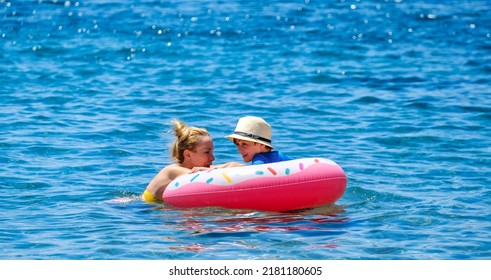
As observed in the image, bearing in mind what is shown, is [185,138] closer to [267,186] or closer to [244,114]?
[267,186]

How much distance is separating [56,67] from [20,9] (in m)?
5.90

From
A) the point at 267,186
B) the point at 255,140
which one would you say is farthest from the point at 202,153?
the point at 267,186

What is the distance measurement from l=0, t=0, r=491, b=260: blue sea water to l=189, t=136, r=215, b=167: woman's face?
0.54 m

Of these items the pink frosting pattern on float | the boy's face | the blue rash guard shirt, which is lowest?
the pink frosting pattern on float

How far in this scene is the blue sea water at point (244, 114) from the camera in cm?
824

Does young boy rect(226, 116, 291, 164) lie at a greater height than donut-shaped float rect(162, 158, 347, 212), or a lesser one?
greater

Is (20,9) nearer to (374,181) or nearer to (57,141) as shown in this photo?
(57,141)

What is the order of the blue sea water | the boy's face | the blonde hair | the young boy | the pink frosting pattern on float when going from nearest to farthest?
the blue sea water
the pink frosting pattern on float
the young boy
the boy's face
the blonde hair

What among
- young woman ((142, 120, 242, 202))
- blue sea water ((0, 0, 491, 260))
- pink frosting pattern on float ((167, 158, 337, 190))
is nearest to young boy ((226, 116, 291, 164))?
young woman ((142, 120, 242, 202))

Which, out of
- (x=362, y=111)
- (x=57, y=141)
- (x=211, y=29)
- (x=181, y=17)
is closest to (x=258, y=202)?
(x=57, y=141)

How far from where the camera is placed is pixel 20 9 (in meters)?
22.5

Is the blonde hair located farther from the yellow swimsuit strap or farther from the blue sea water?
the blue sea water

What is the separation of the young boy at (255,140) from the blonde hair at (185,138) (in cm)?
35

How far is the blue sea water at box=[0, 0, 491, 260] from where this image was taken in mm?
8242
